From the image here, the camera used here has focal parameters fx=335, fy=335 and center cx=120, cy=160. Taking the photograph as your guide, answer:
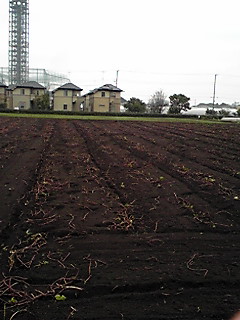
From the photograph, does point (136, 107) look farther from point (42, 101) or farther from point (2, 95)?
point (2, 95)

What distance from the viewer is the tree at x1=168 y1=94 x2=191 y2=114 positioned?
6153 cm

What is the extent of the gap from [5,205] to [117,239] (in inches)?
85.5

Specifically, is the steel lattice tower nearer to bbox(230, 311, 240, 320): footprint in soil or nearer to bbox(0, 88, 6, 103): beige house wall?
bbox(0, 88, 6, 103): beige house wall

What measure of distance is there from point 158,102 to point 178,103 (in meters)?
8.82

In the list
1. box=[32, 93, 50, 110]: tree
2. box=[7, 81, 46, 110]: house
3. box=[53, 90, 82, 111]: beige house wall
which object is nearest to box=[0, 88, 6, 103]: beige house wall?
box=[7, 81, 46, 110]: house

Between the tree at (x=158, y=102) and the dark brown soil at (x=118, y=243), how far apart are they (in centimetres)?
6035

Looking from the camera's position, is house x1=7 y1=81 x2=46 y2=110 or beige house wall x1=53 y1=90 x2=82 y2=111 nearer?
house x1=7 y1=81 x2=46 y2=110

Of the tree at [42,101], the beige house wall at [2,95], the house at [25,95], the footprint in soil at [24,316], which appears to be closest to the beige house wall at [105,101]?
the tree at [42,101]

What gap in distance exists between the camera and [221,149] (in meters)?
12.7

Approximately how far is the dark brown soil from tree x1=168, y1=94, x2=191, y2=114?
54.8 m

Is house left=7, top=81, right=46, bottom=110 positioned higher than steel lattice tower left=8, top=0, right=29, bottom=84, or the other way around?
steel lattice tower left=8, top=0, right=29, bottom=84

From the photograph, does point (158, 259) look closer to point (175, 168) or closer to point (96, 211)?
point (96, 211)

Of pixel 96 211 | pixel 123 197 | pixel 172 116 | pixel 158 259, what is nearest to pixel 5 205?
pixel 96 211

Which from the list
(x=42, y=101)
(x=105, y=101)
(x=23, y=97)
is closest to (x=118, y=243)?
(x=42, y=101)
